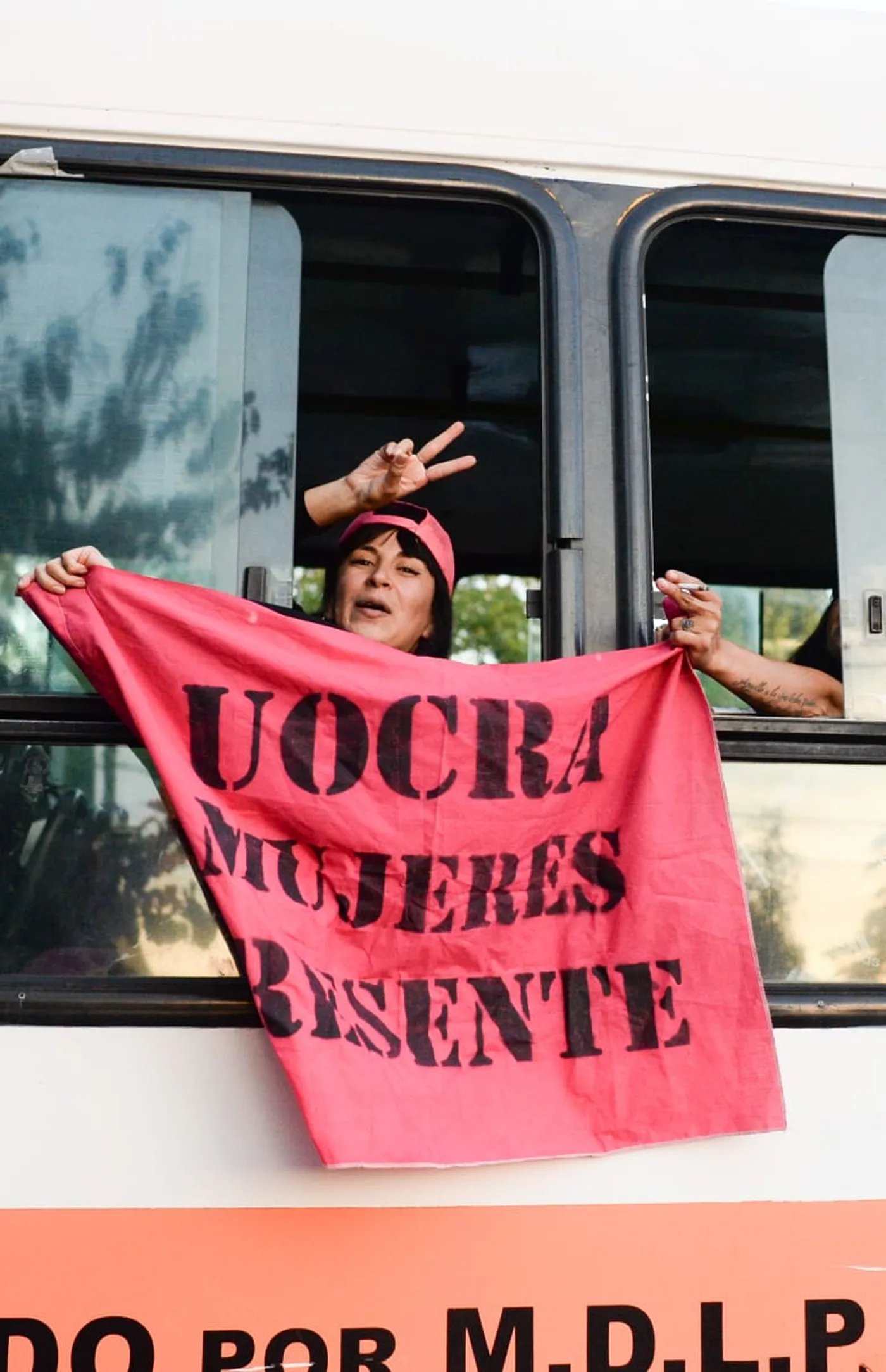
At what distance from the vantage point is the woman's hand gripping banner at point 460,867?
1854mm

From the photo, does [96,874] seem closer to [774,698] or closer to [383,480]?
[383,480]

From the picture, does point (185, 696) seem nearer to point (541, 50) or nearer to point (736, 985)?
point (736, 985)

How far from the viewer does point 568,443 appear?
81.5 inches

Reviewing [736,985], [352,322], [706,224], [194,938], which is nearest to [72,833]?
[194,938]

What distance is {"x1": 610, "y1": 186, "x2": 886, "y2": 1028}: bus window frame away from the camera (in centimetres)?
197

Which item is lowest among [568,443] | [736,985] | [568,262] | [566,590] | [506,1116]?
[506,1116]

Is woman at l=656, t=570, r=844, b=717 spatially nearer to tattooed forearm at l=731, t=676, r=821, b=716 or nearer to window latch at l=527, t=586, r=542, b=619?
tattooed forearm at l=731, t=676, r=821, b=716

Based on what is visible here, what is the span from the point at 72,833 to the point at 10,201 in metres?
1.02

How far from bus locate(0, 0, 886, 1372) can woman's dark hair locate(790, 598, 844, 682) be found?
4cm

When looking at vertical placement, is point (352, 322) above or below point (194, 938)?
above

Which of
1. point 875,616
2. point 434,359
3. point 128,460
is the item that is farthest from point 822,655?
point 434,359

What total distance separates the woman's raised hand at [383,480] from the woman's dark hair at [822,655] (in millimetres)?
698

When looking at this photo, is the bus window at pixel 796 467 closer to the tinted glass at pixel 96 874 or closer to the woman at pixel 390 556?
the woman at pixel 390 556

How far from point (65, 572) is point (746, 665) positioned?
1.10m
